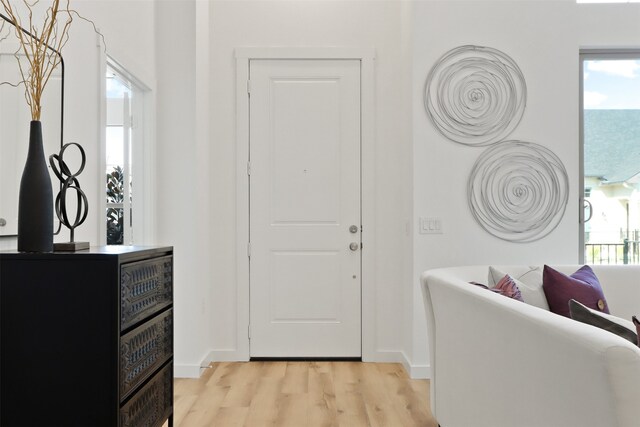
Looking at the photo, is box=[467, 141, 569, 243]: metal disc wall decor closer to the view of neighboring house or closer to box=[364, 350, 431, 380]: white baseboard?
the view of neighboring house

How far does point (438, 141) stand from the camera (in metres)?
3.65

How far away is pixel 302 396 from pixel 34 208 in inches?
80.8

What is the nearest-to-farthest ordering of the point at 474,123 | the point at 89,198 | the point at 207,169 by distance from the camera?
1. the point at 89,198
2. the point at 474,123
3. the point at 207,169

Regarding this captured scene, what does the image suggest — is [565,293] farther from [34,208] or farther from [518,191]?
[34,208]

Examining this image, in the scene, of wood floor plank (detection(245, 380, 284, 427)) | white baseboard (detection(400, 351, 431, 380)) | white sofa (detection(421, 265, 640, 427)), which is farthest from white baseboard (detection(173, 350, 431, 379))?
white sofa (detection(421, 265, 640, 427))

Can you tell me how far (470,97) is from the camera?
11.9 ft

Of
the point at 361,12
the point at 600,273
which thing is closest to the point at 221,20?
the point at 361,12

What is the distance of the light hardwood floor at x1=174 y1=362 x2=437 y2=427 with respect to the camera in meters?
2.82

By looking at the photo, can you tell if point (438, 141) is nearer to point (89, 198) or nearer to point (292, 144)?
point (292, 144)

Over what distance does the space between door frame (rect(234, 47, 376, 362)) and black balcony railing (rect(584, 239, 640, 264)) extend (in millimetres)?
1552

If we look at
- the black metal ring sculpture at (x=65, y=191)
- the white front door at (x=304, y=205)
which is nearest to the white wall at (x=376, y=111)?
the white front door at (x=304, y=205)

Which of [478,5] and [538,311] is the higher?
[478,5]

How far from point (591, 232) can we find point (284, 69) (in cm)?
256

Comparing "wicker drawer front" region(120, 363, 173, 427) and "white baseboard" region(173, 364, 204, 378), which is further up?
"wicker drawer front" region(120, 363, 173, 427)
